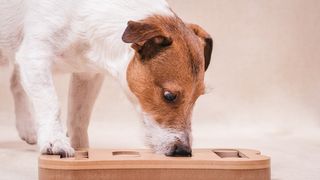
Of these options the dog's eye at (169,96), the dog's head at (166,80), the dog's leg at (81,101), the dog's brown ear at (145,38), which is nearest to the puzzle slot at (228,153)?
the dog's head at (166,80)

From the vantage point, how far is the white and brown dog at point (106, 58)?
2430mm

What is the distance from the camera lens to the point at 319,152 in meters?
3.39

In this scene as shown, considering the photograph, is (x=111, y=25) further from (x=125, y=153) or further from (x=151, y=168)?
(x=151, y=168)

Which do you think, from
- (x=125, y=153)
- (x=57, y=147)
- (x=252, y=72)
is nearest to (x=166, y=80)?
(x=125, y=153)

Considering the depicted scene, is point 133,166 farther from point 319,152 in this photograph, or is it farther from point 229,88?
point 229,88

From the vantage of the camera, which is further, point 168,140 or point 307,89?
point 307,89

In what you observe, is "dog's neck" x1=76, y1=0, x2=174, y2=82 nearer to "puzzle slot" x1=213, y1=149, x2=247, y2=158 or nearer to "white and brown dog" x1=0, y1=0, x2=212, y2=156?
"white and brown dog" x1=0, y1=0, x2=212, y2=156

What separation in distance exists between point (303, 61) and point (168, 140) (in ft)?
6.92

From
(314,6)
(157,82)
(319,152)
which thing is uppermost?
(314,6)

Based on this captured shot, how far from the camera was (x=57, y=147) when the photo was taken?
2.39m

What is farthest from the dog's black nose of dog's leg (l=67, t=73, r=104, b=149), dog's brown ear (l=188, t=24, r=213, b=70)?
dog's leg (l=67, t=73, r=104, b=149)

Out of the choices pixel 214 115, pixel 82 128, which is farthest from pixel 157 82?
pixel 214 115

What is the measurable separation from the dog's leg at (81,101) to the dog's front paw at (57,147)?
0.63 metres

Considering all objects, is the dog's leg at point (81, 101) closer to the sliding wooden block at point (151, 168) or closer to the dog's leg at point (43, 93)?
the dog's leg at point (43, 93)
